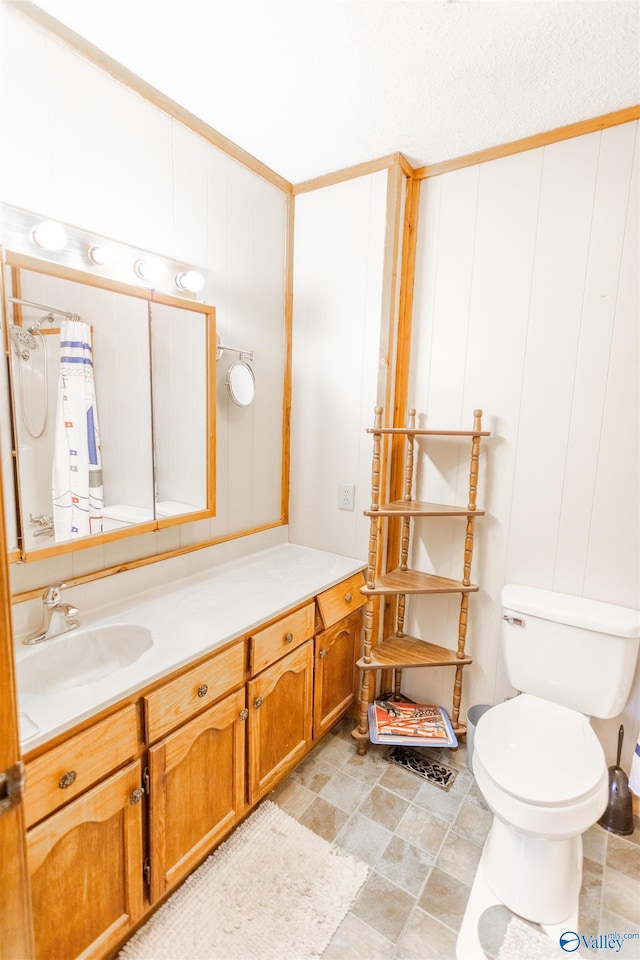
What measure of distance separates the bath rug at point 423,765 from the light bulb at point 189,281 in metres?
2.07

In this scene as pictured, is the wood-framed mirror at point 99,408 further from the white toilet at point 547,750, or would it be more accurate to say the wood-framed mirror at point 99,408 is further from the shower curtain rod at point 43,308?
the white toilet at point 547,750

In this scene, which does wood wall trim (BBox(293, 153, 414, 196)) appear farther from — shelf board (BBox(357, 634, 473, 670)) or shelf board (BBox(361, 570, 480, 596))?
shelf board (BBox(357, 634, 473, 670))

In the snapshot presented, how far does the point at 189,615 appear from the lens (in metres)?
1.56

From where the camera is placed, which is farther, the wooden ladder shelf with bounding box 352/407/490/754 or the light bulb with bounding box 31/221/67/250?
the wooden ladder shelf with bounding box 352/407/490/754

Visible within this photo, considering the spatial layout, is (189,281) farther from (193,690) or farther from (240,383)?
(193,690)

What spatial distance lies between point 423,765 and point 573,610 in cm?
93

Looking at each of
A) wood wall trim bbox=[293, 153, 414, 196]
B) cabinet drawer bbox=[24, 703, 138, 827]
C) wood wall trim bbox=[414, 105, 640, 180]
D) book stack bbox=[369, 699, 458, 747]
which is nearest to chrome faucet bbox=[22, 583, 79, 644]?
cabinet drawer bbox=[24, 703, 138, 827]

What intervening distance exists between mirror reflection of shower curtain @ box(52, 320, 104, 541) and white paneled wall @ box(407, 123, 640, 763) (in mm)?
1346

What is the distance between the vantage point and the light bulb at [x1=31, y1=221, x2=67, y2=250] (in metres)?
1.29

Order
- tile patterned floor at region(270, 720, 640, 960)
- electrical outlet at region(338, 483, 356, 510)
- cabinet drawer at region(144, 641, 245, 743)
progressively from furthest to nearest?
electrical outlet at region(338, 483, 356, 510) → tile patterned floor at region(270, 720, 640, 960) → cabinet drawer at region(144, 641, 245, 743)

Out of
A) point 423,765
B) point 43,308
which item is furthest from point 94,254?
point 423,765

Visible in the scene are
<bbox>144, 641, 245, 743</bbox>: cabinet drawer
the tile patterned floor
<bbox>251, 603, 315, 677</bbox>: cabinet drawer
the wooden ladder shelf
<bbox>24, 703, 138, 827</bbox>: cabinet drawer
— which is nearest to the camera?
<bbox>24, 703, 138, 827</bbox>: cabinet drawer

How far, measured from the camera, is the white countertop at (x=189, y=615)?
3.52ft

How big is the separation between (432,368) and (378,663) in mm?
1305
